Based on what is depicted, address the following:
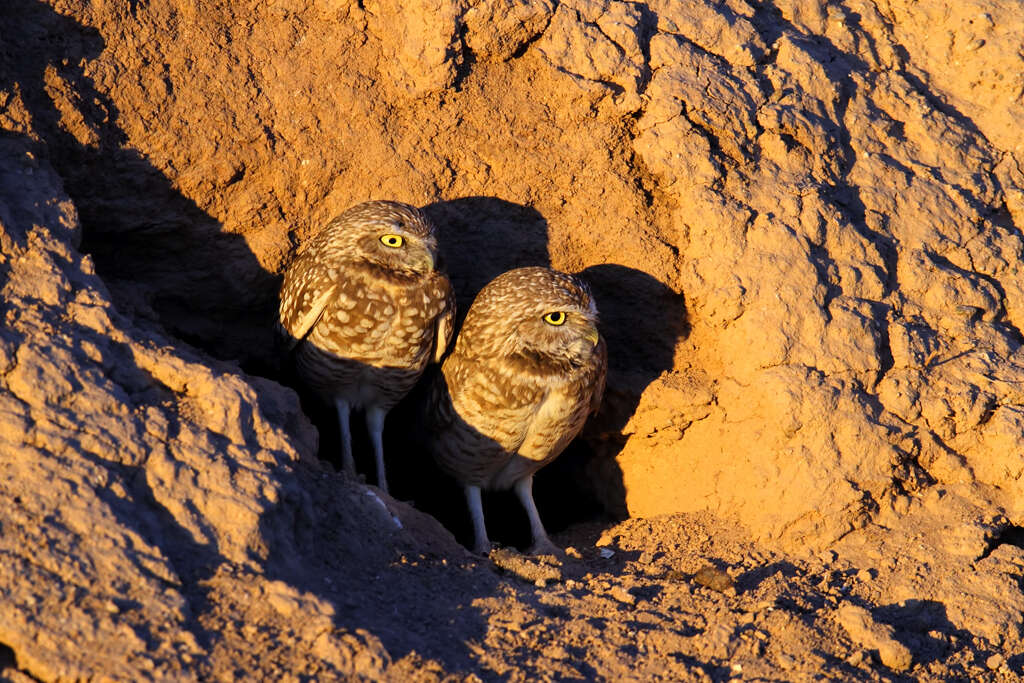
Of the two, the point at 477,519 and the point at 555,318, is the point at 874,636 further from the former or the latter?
the point at 477,519

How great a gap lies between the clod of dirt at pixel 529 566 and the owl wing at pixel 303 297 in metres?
1.31

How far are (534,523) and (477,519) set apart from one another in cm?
28

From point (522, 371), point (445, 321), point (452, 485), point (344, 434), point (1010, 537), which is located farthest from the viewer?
point (452, 485)

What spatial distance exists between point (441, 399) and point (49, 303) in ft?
6.04

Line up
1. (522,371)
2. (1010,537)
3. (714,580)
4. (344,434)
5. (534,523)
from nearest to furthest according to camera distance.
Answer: (714,580) → (1010,537) → (522,371) → (344,434) → (534,523)

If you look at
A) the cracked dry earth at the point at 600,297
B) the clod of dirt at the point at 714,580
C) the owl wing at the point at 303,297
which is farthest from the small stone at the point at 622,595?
the owl wing at the point at 303,297

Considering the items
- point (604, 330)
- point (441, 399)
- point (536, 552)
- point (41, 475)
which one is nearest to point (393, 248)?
point (441, 399)

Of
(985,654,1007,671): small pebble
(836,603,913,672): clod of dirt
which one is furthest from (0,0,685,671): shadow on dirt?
(985,654,1007,671): small pebble

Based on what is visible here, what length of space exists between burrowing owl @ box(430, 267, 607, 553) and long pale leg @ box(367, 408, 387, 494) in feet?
1.02

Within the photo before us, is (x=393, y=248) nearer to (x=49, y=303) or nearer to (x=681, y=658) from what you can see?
(x=49, y=303)

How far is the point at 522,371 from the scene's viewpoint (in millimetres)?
4293

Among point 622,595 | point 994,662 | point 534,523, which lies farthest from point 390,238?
point 994,662

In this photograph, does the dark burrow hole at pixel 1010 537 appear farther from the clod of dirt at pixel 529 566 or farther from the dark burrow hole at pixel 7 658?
the dark burrow hole at pixel 7 658

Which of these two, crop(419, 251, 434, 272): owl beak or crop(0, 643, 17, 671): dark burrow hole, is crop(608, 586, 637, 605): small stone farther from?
crop(0, 643, 17, 671): dark burrow hole
